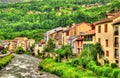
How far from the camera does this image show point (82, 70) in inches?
2549

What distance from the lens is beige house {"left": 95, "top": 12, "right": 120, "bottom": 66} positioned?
199 feet

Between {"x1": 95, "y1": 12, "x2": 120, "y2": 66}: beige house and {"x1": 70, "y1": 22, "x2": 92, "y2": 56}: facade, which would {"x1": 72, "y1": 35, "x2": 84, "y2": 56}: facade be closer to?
{"x1": 70, "y1": 22, "x2": 92, "y2": 56}: facade

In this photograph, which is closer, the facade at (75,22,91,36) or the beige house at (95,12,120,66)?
the beige house at (95,12,120,66)

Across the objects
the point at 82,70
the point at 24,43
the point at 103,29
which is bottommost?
the point at 24,43

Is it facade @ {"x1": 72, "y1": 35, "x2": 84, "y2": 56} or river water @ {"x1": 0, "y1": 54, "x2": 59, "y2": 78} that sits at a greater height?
facade @ {"x1": 72, "y1": 35, "x2": 84, "y2": 56}

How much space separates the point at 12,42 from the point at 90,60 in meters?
129

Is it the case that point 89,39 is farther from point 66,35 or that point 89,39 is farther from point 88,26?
point 66,35

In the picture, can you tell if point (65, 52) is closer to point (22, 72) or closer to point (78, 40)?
point (78, 40)

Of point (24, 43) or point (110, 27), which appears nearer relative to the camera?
point (110, 27)

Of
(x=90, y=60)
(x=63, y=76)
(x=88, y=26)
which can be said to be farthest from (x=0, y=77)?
(x=88, y=26)

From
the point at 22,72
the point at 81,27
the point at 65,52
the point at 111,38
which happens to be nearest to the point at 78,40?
the point at 65,52

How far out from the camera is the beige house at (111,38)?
60.7 metres

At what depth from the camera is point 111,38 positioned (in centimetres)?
6253

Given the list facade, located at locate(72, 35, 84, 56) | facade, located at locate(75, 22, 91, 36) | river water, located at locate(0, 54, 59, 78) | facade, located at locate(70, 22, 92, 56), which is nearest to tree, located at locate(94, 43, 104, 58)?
river water, located at locate(0, 54, 59, 78)
